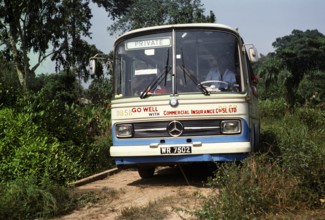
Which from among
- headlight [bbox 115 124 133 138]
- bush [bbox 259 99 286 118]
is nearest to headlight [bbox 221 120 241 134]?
headlight [bbox 115 124 133 138]

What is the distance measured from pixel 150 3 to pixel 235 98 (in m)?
34.4

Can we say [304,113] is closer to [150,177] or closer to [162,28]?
[150,177]

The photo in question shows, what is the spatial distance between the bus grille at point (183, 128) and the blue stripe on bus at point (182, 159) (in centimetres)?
34

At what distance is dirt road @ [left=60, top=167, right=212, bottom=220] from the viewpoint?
5809 mm

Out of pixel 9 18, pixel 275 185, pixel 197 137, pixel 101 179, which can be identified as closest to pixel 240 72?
pixel 197 137

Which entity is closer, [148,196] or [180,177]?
[148,196]

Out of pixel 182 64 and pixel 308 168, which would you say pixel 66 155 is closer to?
pixel 182 64

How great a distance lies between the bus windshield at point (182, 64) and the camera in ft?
24.0

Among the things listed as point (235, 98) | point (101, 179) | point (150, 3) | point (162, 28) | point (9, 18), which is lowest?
point (101, 179)

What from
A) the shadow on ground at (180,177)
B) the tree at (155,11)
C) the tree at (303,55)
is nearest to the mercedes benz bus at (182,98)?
the shadow on ground at (180,177)

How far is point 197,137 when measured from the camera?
23.5 ft

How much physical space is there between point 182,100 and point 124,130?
1123 millimetres

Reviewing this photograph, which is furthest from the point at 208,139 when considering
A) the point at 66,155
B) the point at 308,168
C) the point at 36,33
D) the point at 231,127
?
the point at 36,33

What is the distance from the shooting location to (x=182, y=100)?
23.7 feet
